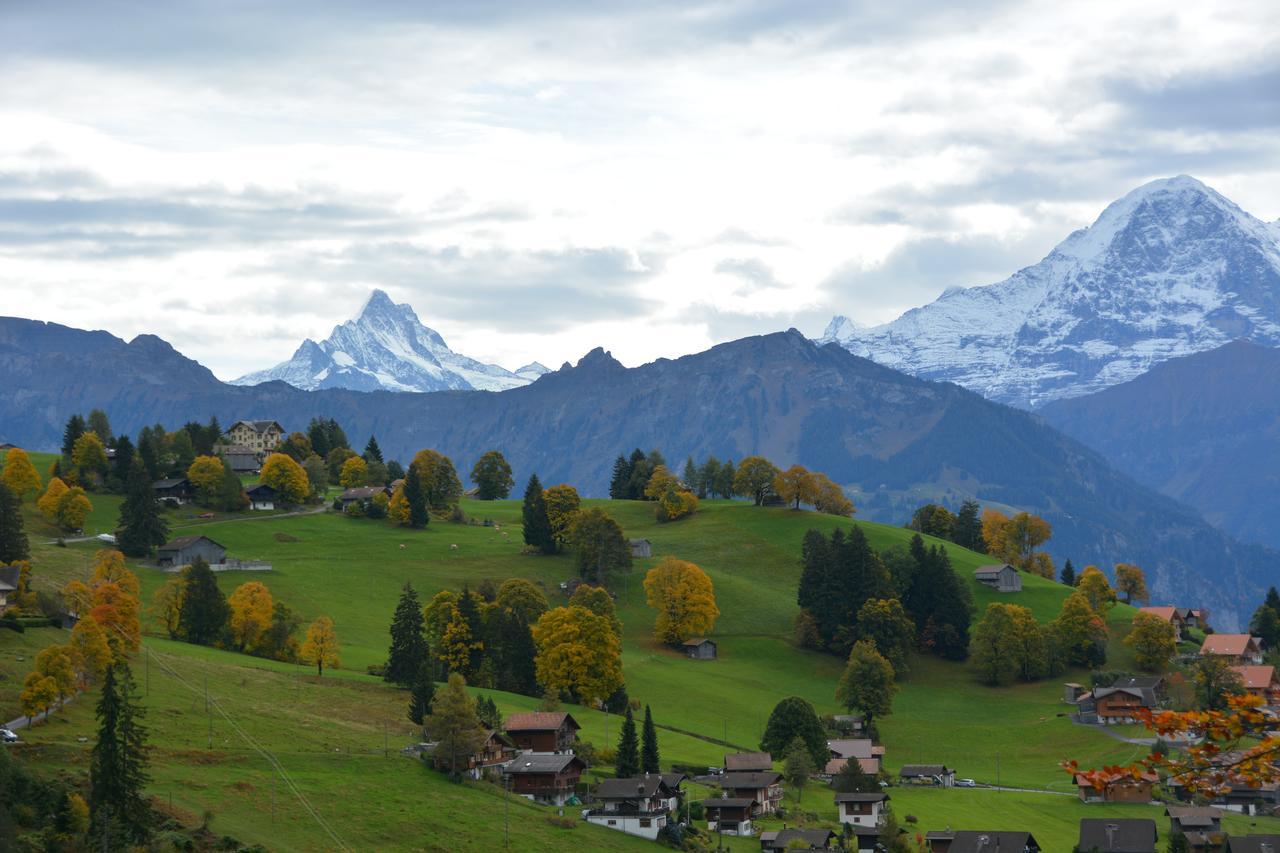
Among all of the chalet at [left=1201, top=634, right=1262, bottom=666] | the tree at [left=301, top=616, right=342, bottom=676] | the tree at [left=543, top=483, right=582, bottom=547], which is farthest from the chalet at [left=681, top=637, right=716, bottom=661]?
the chalet at [left=1201, top=634, right=1262, bottom=666]

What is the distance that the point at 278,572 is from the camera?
6403 inches

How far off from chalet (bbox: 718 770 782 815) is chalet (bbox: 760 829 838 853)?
19.3 feet

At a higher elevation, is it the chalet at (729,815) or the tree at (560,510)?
the tree at (560,510)

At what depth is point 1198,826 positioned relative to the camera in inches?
4456

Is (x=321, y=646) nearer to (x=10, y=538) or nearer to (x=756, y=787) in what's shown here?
(x=10, y=538)

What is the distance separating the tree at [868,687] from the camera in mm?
144125

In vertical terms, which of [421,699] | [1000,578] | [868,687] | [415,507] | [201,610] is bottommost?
[421,699]

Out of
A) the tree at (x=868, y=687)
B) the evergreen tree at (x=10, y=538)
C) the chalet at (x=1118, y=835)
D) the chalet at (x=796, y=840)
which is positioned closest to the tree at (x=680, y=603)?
the tree at (x=868, y=687)

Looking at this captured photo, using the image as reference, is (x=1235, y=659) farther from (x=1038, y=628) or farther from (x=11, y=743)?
(x=11, y=743)

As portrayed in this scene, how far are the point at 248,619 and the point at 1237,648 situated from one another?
11012cm

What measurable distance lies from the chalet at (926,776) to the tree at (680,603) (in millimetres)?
38161

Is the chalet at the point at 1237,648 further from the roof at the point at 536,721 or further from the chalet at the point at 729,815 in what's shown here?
the roof at the point at 536,721

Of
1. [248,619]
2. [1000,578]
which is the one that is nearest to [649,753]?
[248,619]

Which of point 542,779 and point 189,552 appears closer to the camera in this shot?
point 542,779
